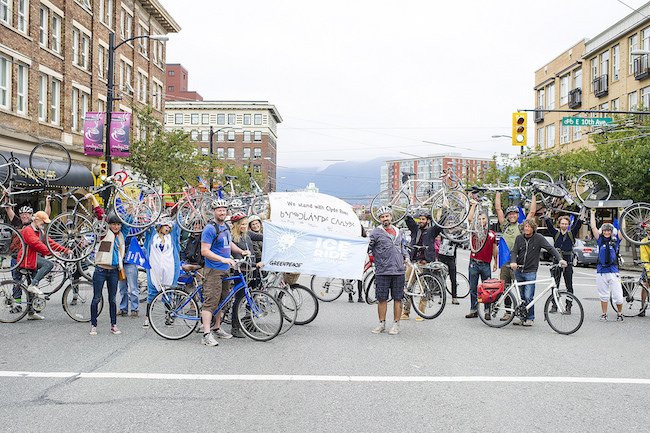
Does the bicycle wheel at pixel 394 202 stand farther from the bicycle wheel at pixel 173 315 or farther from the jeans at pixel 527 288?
the bicycle wheel at pixel 173 315

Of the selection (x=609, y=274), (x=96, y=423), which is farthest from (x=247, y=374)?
(x=609, y=274)

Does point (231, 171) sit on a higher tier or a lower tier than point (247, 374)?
higher

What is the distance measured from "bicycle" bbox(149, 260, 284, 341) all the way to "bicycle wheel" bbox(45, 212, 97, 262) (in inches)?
110

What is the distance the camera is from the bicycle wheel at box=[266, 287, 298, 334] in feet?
34.0

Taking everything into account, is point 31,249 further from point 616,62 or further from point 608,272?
point 616,62

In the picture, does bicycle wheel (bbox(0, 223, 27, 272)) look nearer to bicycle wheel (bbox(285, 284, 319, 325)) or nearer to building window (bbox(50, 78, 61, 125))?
bicycle wheel (bbox(285, 284, 319, 325))

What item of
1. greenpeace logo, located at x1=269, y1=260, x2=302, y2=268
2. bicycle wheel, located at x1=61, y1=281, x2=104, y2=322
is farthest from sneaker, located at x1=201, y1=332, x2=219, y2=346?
bicycle wheel, located at x1=61, y1=281, x2=104, y2=322

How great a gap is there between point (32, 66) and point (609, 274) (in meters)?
26.1

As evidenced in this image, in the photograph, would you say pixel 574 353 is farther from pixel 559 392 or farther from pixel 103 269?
pixel 103 269

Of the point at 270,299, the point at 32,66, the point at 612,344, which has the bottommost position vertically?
the point at 612,344

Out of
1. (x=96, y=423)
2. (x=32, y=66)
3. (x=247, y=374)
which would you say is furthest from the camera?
(x=32, y=66)

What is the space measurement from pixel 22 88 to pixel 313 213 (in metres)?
22.7

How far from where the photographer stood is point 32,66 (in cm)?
2980

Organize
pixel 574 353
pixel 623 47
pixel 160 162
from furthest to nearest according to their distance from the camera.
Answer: pixel 623 47
pixel 160 162
pixel 574 353
